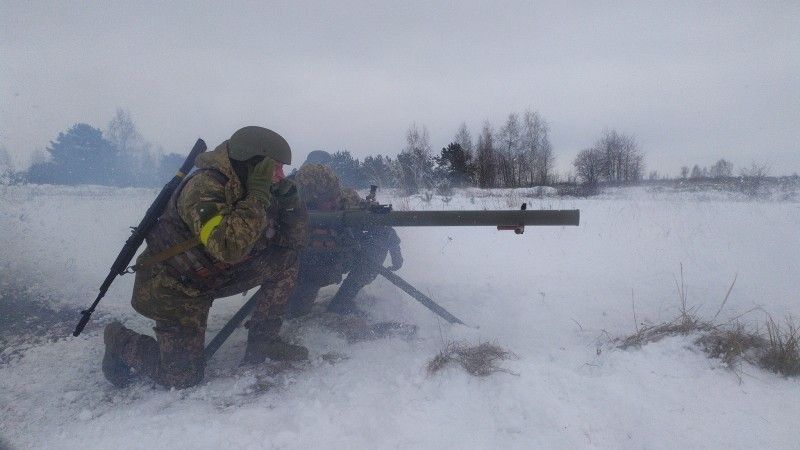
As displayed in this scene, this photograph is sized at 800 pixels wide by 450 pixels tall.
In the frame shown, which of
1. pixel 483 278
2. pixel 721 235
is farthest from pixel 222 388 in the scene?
pixel 721 235

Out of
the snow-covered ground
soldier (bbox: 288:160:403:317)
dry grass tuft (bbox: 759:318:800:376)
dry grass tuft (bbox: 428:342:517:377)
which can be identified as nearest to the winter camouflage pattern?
the snow-covered ground

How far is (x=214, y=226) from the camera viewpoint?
2641mm

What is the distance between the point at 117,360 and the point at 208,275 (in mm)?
972

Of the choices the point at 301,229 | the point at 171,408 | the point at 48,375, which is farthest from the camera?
the point at 301,229

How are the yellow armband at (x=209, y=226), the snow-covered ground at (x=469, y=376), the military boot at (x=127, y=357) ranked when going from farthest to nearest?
the military boot at (x=127, y=357)
the yellow armband at (x=209, y=226)
the snow-covered ground at (x=469, y=376)

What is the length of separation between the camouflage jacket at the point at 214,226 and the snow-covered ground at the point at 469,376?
85 centimetres

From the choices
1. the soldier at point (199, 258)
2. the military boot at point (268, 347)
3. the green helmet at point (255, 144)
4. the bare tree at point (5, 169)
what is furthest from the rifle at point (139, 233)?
the bare tree at point (5, 169)

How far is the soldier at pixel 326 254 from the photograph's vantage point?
14.3 feet

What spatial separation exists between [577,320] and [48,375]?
14.7 ft

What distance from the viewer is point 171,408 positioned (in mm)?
2664

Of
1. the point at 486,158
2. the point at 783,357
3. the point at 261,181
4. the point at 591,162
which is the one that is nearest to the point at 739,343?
the point at 783,357

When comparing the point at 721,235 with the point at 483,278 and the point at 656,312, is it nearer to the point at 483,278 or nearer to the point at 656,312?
the point at 656,312

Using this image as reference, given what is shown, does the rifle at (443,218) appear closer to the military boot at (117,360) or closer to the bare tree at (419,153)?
the military boot at (117,360)

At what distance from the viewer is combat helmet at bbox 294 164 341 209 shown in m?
4.42
